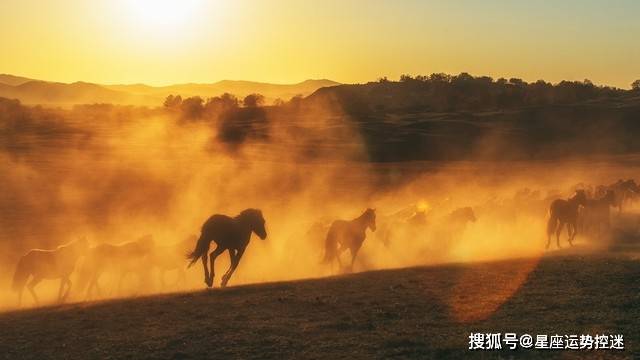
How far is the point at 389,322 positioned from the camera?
14445 millimetres

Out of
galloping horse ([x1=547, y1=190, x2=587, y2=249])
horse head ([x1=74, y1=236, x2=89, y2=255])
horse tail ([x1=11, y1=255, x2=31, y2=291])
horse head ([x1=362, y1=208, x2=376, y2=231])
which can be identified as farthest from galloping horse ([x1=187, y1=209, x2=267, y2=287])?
galloping horse ([x1=547, y1=190, x2=587, y2=249])

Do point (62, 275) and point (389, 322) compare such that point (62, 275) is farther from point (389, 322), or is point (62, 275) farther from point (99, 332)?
point (389, 322)

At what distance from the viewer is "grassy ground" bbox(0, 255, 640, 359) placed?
12805mm

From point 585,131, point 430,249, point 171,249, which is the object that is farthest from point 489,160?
point 171,249

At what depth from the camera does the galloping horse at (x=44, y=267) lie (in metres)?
20.3

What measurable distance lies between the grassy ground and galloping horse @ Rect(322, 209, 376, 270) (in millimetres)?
5172

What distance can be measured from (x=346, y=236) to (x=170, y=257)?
6.24 meters

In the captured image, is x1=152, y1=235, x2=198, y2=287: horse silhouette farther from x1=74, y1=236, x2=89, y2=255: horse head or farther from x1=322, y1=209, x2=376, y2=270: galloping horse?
x1=322, y1=209, x2=376, y2=270: galloping horse

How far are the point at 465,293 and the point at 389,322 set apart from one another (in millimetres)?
3336

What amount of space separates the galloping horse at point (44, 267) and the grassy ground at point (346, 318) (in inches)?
135

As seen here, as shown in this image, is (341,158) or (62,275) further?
(341,158)

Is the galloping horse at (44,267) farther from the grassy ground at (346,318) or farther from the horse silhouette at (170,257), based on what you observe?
the grassy ground at (346,318)

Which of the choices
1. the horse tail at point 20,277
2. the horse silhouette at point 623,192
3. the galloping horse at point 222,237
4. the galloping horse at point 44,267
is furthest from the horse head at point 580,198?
the horse tail at point 20,277

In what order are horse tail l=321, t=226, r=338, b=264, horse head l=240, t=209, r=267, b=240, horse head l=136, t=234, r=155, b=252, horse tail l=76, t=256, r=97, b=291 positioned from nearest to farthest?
horse tail l=76, t=256, r=97, b=291
horse head l=240, t=209, r=267, b=240
horse head l=136, t=234, r=155, b=252
horse tail l=321, t=226, r=338, b=264
